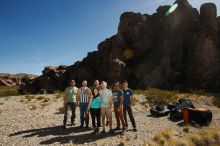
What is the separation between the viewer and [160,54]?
54250mm

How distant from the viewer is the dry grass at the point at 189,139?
12898 millimetres

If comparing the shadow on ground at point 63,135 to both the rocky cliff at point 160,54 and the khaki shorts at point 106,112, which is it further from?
the rocky cliff at point 160,54

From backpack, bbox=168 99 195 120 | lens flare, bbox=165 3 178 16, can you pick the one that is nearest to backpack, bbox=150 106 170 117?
backpack, bbox=168 99 195 120

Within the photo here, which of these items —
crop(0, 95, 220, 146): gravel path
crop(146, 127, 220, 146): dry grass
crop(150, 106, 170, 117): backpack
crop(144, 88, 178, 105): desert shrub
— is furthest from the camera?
crop(144, 88, 178, 105): desert shrub

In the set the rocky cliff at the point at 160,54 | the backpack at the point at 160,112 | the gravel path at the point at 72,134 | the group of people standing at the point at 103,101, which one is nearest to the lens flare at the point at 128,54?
the rocky cliff at the point at 160,54

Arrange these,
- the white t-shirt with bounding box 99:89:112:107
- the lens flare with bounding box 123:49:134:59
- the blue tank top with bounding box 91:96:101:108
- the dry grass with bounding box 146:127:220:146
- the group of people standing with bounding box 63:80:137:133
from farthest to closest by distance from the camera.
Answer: the lens flare with bounding box 123:49:134:59, the blue tank top with bounding box 91:96:101:108, the group of people standing with bounding box 63:80:137:133, the white t-shirt with bounding box 99:89:112:107, the dry grass with bounding box 146:127:220:146

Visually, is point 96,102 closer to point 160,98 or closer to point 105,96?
point 105,96

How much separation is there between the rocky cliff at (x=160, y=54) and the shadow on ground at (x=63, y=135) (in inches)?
1239

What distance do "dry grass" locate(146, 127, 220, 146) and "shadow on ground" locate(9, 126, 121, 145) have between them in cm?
235

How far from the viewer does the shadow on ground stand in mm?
13172

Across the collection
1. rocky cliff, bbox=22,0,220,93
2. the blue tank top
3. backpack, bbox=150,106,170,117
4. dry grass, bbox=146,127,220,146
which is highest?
rocky cliff, bbox=22,0,220,93

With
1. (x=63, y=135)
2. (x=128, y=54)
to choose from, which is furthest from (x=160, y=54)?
(x=63, y=135)

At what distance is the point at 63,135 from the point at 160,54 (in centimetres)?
4221

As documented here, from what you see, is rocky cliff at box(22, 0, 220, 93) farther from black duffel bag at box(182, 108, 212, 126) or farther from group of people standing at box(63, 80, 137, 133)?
group of people standing at box(63, 80, 137, 133)
